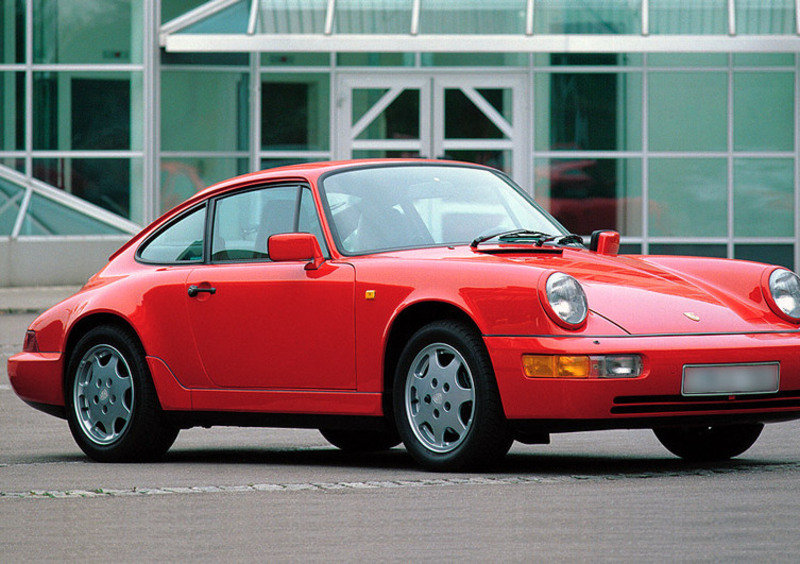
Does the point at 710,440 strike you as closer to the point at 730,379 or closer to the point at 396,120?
the point at 730,379

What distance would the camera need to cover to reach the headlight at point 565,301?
6.92 meters

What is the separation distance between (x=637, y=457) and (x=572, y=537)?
2.71 meters

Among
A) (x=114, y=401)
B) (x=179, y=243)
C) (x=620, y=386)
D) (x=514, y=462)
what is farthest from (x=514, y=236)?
(x=114, y=401)

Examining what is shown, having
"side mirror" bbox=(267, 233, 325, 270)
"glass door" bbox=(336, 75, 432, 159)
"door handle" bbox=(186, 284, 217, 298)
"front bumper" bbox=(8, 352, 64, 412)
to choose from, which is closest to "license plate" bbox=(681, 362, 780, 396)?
"side mirror" bbox=(267, 233, 325, 270)

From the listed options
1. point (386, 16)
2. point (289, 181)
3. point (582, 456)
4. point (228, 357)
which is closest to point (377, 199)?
point (289, 181)

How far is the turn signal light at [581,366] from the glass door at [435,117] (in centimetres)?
2121

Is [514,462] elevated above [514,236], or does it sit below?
below

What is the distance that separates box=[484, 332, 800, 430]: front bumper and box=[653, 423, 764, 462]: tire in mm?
827

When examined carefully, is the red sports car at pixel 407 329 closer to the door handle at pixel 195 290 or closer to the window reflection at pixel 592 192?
the door handle at pixel 195 290

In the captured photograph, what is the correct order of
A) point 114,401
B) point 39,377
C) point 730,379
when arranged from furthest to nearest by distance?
point 39,377 → point 114,401 → point 730,379

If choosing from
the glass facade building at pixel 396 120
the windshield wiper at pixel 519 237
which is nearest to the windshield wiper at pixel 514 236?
the windshield wiper at pixel 519 237

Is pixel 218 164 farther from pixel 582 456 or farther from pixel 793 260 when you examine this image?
pixel 582 456

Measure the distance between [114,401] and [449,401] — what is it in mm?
2133

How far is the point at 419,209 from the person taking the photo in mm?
7973
